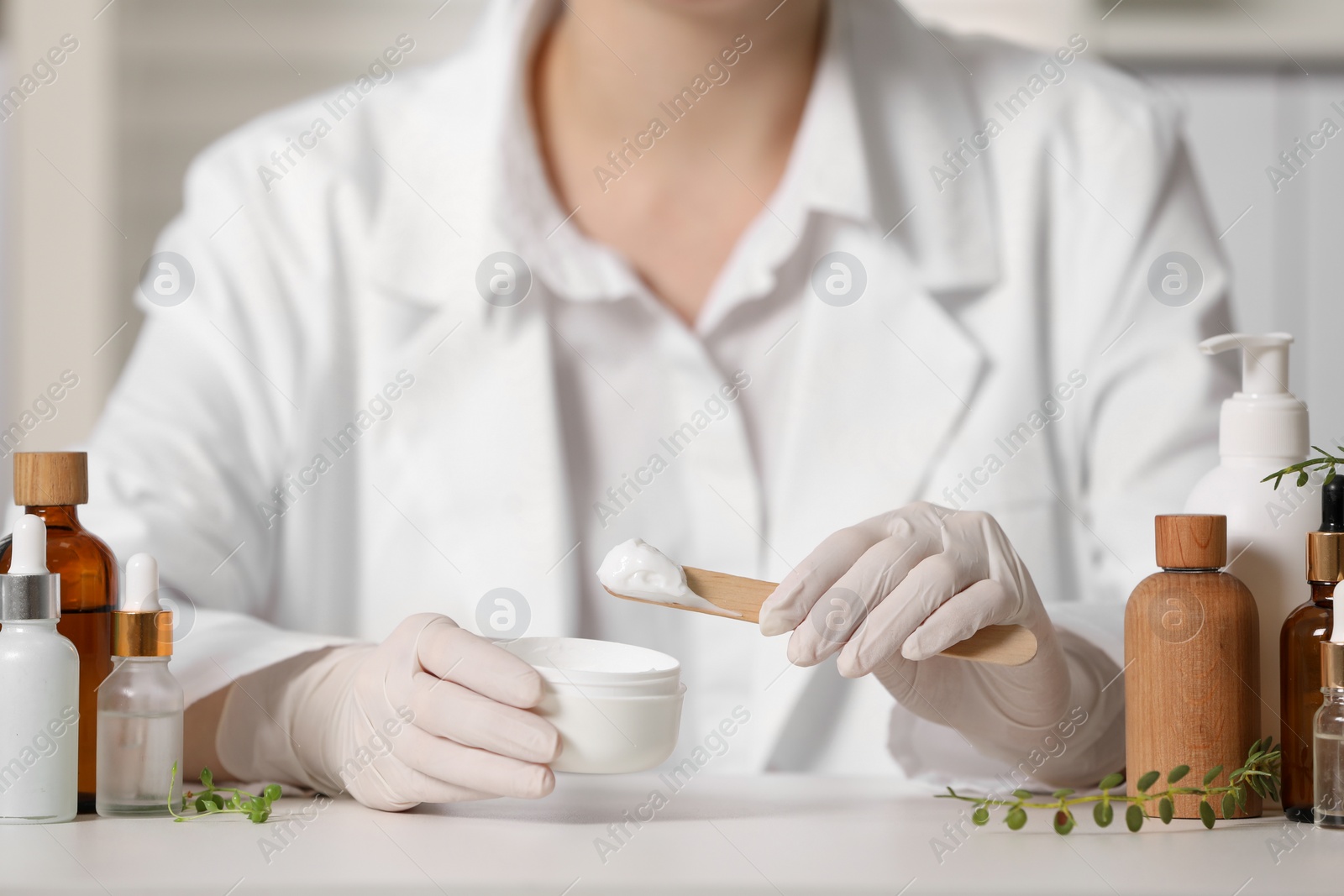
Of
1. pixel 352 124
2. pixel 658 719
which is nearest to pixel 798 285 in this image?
pixel 352 124

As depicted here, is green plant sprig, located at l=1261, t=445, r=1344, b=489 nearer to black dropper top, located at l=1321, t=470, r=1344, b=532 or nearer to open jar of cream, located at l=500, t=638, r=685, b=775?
black dropper top, located at l=1321, t=470, r=1344, b=532

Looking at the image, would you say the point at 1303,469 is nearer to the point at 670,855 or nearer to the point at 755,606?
the point at 755,606

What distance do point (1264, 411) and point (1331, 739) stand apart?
213 millimetres

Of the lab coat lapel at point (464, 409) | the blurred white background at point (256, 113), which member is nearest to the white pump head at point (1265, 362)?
the lab coat lapel at point (464, 409)

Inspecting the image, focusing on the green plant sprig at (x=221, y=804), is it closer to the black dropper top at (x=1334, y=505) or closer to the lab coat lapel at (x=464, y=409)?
the lab coat lapel at (x=464, y=409)

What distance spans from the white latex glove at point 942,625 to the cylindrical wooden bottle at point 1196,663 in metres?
0.09

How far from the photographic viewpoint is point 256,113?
6.79ft

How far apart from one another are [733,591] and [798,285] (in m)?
0.60

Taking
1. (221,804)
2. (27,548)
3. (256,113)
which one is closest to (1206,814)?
(221,804)

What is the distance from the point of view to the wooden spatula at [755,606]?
70cm

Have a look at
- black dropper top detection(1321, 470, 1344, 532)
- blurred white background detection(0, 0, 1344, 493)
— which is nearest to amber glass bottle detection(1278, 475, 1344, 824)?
black dropper top detection(1321, 470, 1344, 532)

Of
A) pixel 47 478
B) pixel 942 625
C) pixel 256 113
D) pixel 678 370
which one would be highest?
pixel 256 113

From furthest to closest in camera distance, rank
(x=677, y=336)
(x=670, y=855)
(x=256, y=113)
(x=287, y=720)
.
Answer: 1. (x=256, y=113)
2. (x=677, y=336)
3. (x=287, y=720)
4. (x=670, y=855)

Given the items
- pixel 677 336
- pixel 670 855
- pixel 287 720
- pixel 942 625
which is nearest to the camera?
pixel 670 855
